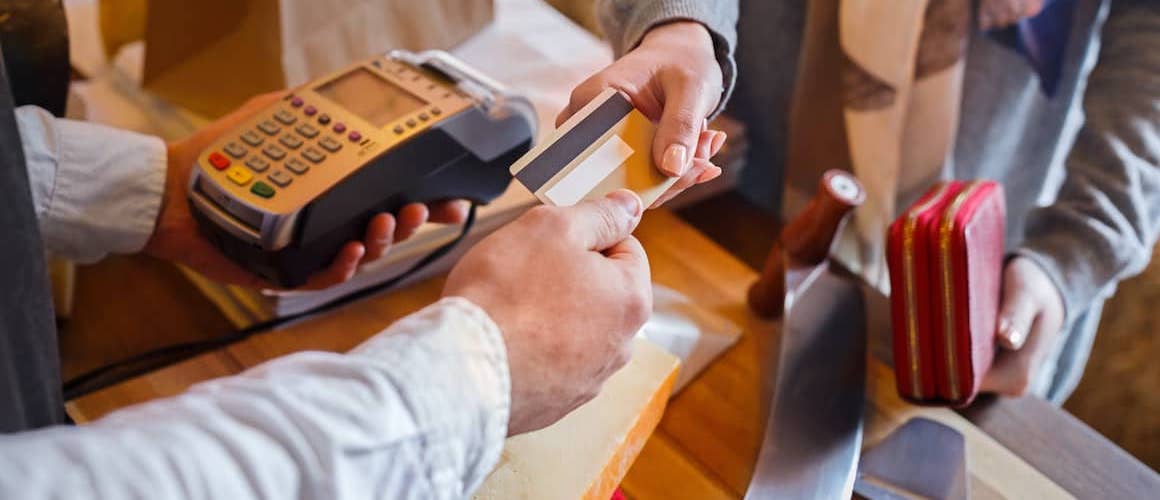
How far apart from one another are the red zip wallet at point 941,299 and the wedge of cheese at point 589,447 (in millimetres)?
124

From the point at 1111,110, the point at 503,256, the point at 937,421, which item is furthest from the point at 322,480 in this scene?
the point at 1111,110

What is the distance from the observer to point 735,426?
449 mm

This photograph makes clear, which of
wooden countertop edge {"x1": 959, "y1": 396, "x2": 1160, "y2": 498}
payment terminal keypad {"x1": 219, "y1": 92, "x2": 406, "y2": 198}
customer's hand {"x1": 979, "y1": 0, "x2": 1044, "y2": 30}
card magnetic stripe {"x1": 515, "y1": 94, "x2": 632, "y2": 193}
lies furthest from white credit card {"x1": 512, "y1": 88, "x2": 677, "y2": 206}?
customer's hand {"x1": 979, "y1": 0, "x2": 1044, "y2": 30}

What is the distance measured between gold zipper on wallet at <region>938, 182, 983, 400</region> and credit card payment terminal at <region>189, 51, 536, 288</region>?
0.22 metres

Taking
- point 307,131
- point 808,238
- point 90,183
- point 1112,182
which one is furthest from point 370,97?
point 1112,182

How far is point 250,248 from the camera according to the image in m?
0.42

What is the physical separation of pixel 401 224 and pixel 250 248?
0.08m

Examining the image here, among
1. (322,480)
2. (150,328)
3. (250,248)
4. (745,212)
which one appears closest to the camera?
(322,480)

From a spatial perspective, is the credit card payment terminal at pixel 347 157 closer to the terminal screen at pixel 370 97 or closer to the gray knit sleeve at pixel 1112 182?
the terminal screen at pixel 370 97

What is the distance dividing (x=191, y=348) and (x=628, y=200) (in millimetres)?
290

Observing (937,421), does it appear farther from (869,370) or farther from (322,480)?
(322,480)

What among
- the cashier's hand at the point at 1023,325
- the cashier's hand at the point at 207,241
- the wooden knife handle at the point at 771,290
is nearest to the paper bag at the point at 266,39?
the cashier's hand at the point at 207,241

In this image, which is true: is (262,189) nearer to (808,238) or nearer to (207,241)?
(207,241)

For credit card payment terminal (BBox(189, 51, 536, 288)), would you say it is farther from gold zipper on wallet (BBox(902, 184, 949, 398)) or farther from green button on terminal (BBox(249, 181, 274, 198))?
gold zipper on wallet (BBox(902, 184, 949, 398))
